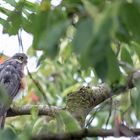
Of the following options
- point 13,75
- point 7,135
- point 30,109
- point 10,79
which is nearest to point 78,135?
point 7,135

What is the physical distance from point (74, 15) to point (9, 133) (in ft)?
1.01

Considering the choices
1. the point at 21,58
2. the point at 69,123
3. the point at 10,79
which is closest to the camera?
the point at 69,123

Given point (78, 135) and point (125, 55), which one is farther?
point (125, 55)

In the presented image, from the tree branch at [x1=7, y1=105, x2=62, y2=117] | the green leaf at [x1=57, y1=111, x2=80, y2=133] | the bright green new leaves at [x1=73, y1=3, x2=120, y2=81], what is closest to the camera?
the bright green new leaves at [x1=73, y1=3, x2=120, y2=81]

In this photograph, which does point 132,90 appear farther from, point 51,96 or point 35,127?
point 51,96

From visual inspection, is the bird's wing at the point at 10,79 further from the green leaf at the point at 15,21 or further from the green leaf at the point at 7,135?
the green leaf at the point at 7,135

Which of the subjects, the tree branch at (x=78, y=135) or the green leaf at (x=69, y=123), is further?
the green leaf at (x=69, y=123)

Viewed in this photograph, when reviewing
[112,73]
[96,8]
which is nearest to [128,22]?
[96,8]

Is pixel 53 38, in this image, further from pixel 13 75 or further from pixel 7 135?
pixel 13 75

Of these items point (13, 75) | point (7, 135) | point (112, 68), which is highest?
point (112, 68)

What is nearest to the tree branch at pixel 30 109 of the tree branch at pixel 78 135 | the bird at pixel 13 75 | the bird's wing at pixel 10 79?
the bird at pixel 13 75

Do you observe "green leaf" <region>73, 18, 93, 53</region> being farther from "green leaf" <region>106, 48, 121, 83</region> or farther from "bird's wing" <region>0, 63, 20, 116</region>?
"bird's wing" <region>0, 63, 20, 116</region>

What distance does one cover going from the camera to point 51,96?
550 cm

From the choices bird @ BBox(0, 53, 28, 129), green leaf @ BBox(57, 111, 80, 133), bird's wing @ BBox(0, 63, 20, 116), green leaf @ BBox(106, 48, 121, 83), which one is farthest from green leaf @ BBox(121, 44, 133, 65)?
bird's wing @ BBox(0, 63, 20, 116)
